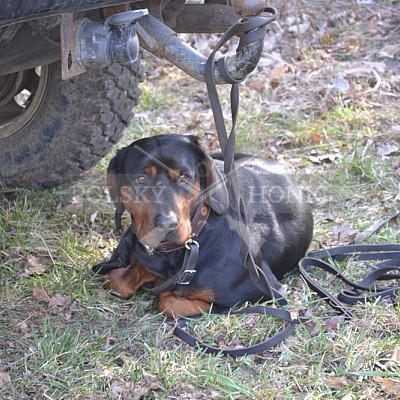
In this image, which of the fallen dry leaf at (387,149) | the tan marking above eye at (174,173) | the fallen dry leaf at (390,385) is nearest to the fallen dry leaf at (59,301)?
the tan marking above eye at (174,173)

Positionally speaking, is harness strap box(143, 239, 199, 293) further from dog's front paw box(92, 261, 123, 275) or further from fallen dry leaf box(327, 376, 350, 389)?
fallen dry leaf box(327, 376, 350, 389)

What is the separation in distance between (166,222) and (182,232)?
0.15m

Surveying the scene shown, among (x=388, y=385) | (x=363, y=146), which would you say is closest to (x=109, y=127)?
(x=363, y=146)

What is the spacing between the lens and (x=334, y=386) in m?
3.11

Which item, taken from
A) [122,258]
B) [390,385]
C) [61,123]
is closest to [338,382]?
[390,385]

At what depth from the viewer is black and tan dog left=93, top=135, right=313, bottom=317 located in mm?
3604

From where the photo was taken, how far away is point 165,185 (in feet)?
11.8

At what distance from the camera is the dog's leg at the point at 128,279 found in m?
3.87

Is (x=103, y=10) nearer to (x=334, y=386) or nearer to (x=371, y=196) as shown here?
(x=334, y=386)

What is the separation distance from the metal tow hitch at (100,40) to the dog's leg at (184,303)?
4.13 ft

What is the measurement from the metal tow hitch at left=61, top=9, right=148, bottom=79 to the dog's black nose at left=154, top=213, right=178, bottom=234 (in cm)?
80

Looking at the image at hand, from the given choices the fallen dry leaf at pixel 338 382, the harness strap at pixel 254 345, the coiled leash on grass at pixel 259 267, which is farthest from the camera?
the harness strap at pixel 254 345

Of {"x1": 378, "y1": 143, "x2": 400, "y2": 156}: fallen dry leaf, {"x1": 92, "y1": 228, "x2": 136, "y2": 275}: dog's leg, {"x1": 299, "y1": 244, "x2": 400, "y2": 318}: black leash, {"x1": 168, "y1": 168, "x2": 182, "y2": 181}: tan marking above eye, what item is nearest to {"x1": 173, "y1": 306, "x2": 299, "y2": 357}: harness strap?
{"x1": 299, "y1": 244, "x2": 400, "y2": 318}: black leash

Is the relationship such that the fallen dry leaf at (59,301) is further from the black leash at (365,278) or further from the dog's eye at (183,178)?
the black leash at (365,278)
